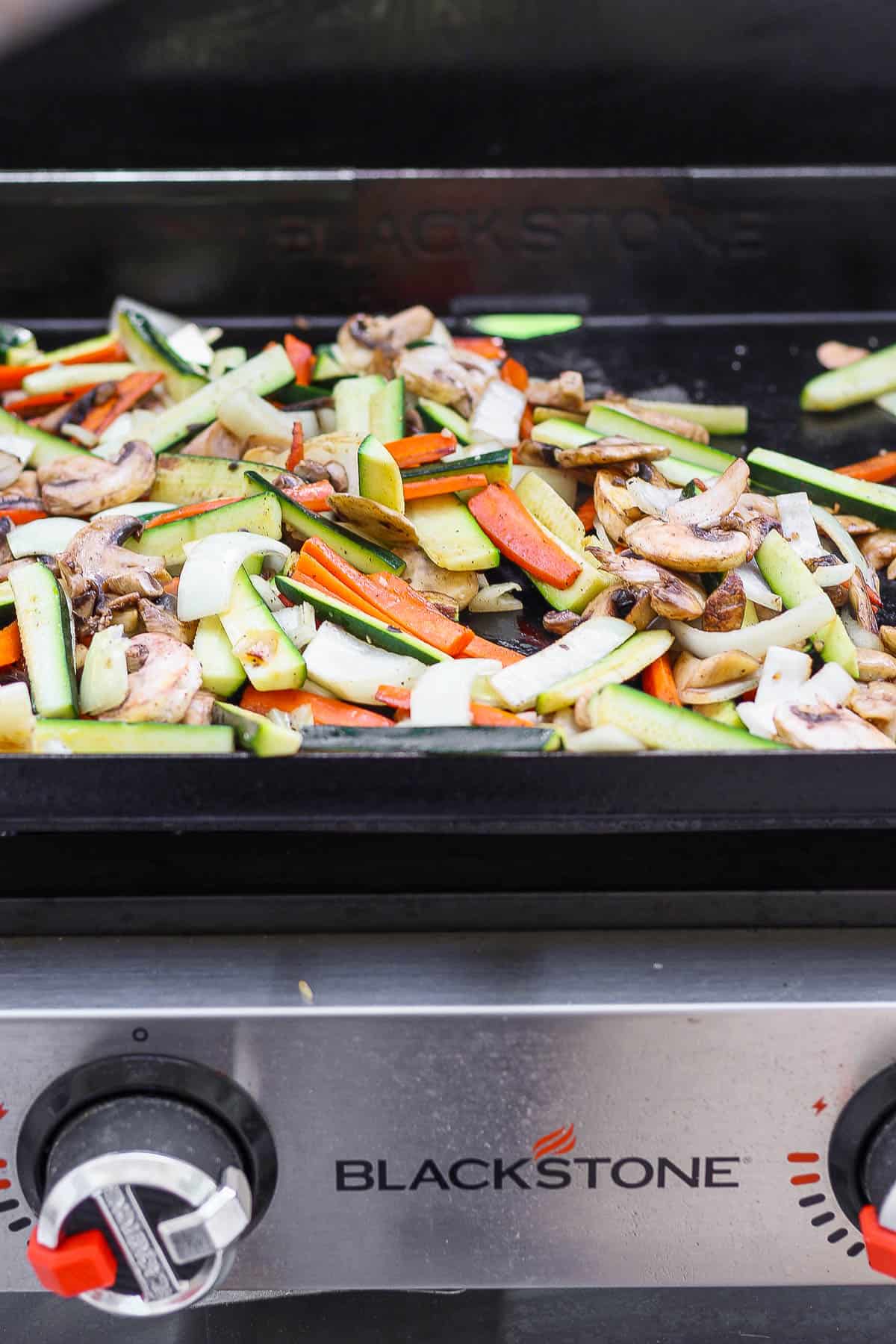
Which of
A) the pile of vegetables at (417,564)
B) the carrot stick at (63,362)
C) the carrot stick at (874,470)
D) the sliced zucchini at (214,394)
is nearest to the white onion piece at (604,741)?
the pile of vegetables at (417,564)

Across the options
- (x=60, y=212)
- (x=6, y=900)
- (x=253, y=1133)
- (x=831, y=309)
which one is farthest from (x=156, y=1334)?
(x=831, y=309)

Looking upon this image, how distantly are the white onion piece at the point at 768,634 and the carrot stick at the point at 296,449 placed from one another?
600 mm

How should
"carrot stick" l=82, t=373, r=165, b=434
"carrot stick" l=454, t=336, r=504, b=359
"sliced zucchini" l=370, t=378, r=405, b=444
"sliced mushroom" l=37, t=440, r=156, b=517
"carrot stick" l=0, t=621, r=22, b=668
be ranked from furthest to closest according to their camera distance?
"carrot stick" l=454, t=336, r=504, b=359, "carrot stick" l=82, t=373, r=165, b=434, "sliced zucchini" l=370, t=378, r=405, b=444, "sliced mushroom" l=37, t=440, r=156, b=517, "carrot stick" l=0, t=621, r=22, b=668

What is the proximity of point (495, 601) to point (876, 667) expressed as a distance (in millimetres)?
426

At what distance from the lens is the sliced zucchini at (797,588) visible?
1224 mm

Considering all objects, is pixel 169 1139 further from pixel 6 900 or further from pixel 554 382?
pixel 554 382

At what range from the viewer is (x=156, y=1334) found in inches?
44.8

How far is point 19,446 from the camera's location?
5.33ft

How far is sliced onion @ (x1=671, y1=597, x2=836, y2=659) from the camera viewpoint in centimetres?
122

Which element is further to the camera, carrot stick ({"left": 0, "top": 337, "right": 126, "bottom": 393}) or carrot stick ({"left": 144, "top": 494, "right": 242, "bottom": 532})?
carrot stick ({"left": 0, "top": 337, "right": 126, "bottom": 393})

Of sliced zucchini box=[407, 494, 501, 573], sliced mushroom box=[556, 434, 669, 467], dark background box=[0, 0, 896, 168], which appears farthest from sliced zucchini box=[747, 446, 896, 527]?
dark background box=[0, 0, 896, 168]

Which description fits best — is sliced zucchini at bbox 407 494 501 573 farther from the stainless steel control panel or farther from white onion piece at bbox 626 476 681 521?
the stainless steel control panel

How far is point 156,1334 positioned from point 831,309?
6.04 ft

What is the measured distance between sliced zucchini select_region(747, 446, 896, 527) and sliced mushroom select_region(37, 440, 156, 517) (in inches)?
31.3
